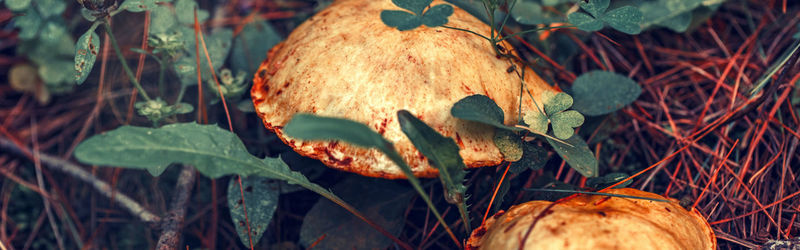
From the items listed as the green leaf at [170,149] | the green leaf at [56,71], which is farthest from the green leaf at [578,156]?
the green leaf at [56,71]

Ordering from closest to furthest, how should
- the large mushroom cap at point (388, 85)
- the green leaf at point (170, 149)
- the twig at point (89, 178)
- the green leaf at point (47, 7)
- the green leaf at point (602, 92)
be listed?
the green leaf at point (170, 149)
the large mushroom cap at point (388, 85)
the green leaf at point (47, 7)
the green leaf at point (602, 92)
the twig at point (89, 178)

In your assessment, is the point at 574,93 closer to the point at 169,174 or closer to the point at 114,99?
the point at 169,174

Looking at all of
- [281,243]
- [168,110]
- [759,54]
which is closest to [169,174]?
[168,110]

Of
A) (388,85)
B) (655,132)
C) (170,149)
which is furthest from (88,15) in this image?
(655,132)

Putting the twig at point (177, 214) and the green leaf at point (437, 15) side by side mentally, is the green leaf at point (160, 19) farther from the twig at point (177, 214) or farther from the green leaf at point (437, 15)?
the green leaf at point (437, 15)

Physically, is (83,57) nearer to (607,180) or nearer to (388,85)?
(388,85)

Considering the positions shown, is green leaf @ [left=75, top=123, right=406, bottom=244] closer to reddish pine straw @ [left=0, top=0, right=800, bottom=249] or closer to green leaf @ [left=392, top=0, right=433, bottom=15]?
reddish pine straw @ [left=0, top=0, right=800, bottom=249]
